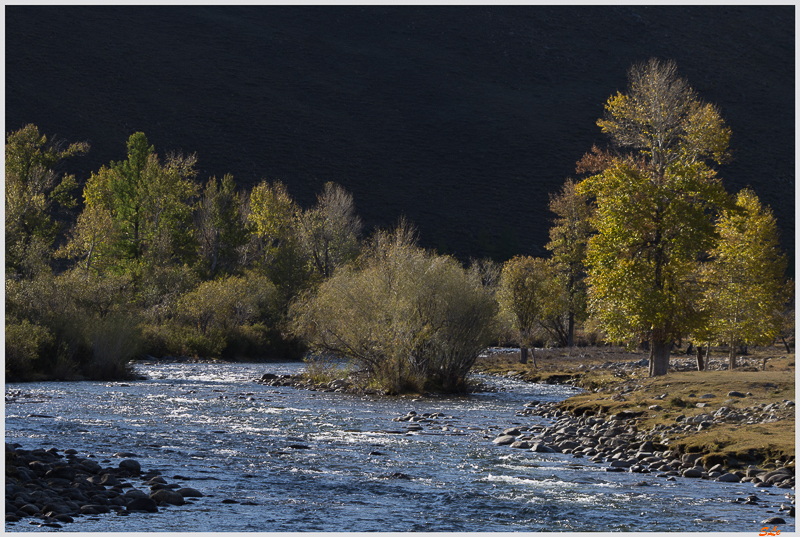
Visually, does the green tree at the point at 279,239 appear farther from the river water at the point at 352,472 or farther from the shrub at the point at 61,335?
the river water at the point at 352,472

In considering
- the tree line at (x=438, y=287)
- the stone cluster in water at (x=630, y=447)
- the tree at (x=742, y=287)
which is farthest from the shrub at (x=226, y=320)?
the stone cluster in water at (x=630, y=447)

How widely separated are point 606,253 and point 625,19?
464ft

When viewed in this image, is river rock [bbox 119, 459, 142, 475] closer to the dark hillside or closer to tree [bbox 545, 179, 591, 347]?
tree [bbox 545, 179, 591, 347]

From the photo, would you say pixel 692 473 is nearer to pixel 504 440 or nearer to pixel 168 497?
pixel 504 440

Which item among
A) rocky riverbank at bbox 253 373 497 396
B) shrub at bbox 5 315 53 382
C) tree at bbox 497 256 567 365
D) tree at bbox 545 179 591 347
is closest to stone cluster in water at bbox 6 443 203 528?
rocky riverbank at bbox 253 373 497 396

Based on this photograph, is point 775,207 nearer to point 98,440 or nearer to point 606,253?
point 606,253

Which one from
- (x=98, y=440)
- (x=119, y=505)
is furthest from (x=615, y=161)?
(x=119, y=505)

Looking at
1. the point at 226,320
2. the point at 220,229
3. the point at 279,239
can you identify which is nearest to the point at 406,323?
the point at 226,320

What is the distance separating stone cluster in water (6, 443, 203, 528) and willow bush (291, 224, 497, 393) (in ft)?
43.3

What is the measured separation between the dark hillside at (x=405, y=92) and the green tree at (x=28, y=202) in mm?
34236

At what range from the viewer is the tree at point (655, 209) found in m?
24.7

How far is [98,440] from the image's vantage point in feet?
47.0

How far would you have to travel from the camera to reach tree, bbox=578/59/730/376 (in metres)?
24.7

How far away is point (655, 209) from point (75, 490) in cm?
2044
